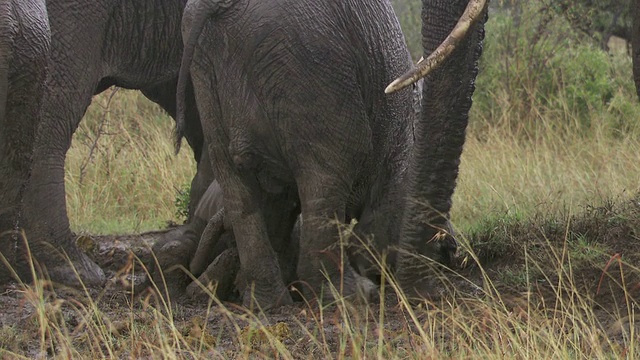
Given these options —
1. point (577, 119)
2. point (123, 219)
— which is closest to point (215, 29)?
point (123, 219)

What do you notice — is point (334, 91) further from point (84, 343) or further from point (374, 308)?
point (84, 343)

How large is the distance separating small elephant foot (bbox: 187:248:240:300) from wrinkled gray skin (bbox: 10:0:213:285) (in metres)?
Answer: 0.72

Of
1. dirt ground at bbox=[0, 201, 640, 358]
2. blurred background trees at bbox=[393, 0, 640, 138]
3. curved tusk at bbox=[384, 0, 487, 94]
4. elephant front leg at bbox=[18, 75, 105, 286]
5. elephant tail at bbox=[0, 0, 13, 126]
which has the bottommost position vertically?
blurred background trees at bbox=[393, 0, 640, 138]

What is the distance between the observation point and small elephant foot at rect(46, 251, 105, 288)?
615cm

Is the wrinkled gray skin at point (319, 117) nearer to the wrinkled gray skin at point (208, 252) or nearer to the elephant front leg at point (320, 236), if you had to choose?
the elephant front leg at point (320, 236)

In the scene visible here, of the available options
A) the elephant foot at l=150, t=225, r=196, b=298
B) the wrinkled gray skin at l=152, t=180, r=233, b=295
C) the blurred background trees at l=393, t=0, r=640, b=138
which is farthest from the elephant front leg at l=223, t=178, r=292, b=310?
the blurred background trees at l=393, t=0, r=640, b=138

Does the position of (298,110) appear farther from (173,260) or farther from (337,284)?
(173,260)

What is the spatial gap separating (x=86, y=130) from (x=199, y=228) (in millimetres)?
4422

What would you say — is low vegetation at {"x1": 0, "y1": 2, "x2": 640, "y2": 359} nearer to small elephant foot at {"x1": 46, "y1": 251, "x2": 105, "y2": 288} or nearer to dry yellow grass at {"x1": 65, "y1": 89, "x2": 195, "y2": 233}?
dry yellow grass at {"x1": 65, "y1": 89, "x2": 195, "y2": 233}

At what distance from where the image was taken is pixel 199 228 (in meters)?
6.14

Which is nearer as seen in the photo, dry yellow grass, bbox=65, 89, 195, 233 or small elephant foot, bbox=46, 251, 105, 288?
small elephant foot, bbox=46, 251, 105, 288

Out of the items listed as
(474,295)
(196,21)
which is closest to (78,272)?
(196,21)

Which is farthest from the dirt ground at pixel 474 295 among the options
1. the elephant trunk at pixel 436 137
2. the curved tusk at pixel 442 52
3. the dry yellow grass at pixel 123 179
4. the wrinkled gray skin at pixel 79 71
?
the dry yellow grass at pixel 123 179

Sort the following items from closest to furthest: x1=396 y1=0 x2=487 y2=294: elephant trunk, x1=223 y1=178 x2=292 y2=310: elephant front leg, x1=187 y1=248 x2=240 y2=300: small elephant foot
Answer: x1=396 y1=0 x2=487 y2=294: elephant trunk < x1=223 y1=178 x2=292 y2=310: elephant front leg < x1=187 y1=248 x2=240 y2=300: small elephant foot
